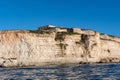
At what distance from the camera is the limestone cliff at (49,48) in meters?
82.6

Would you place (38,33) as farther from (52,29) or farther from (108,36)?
(108,36)

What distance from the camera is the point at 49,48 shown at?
301 feet

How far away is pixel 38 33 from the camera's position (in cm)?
9050

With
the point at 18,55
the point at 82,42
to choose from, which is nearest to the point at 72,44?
the point at 82,42

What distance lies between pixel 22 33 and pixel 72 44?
59.7 feet

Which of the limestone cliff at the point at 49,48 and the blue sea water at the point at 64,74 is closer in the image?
the blue sea water at the point at 64,74

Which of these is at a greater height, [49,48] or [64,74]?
[49,48]

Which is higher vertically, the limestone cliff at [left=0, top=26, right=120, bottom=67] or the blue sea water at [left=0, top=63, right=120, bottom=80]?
the limestone cliff at [left=0, top=26, right=120, bottom=67]

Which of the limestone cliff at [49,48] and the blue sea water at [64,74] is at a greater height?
the limestone cliff at [49,48]

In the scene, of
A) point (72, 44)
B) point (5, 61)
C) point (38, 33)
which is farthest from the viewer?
point (72, 44)

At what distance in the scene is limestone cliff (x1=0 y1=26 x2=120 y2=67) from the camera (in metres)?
82.6

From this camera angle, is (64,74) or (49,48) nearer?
(64,74)

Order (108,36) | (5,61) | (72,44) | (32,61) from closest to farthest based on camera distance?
(5,61) → (32,61) → (72,44) → (108,36)

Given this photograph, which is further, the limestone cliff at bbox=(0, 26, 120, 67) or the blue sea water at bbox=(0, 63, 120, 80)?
the limestone cliff at bbox=(0, 26, 120, 67)
